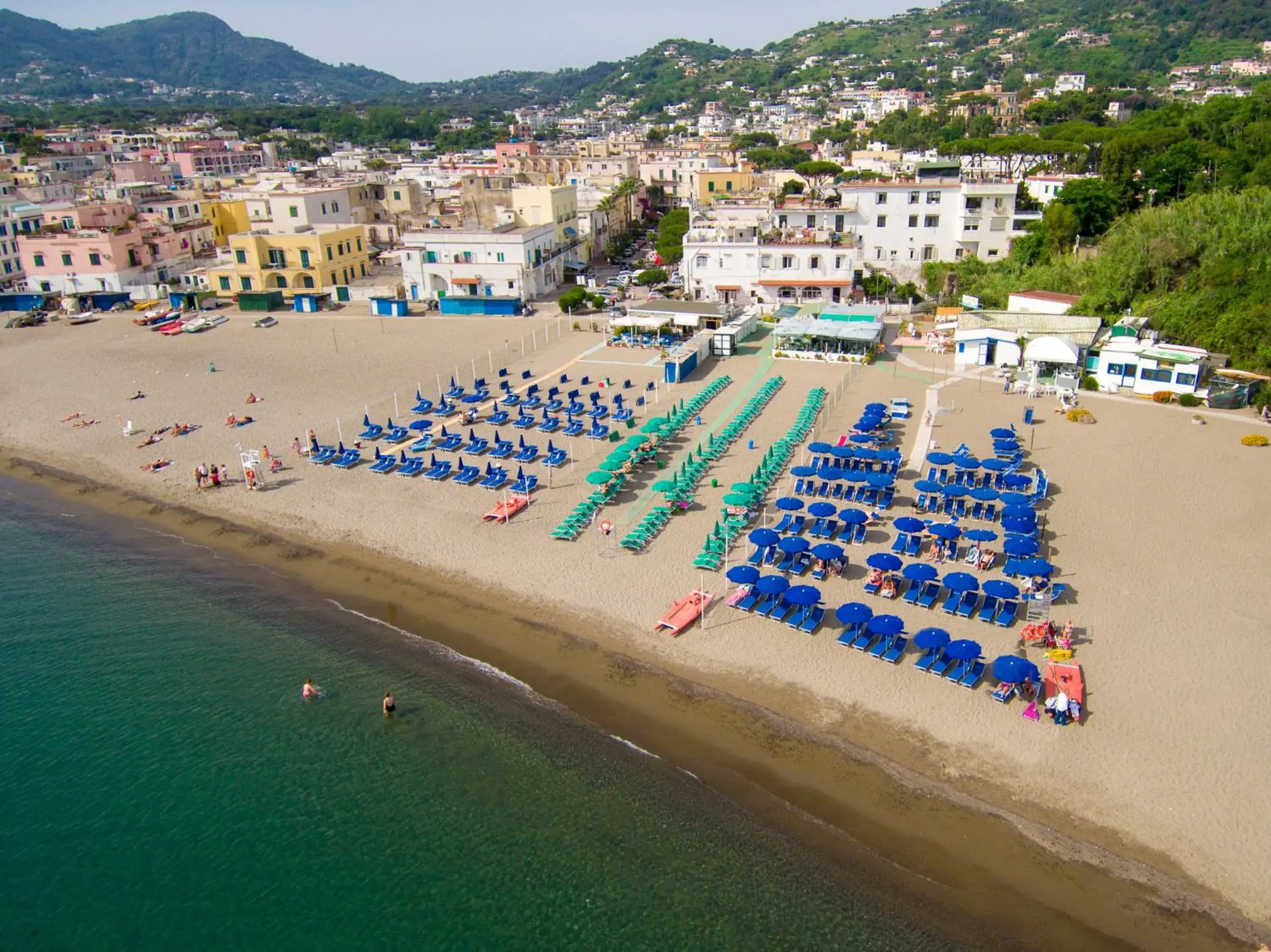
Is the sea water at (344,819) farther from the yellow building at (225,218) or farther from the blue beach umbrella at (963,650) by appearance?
the yellow building at (225,218)

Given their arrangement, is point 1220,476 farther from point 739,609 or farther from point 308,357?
point 308,357

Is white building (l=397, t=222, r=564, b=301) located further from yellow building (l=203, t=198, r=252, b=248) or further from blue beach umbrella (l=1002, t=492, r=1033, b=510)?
blue beach umbrella (l=1002, t=492, r=1033, b=510)

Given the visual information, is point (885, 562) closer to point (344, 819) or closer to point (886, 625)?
point (886, 625)

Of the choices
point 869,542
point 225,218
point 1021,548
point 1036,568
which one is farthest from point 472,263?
point 1036,568

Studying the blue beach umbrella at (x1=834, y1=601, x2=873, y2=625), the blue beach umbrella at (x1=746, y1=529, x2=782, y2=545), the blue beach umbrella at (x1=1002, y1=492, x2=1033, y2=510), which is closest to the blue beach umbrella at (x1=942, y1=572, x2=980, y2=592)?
the blue beach umbrella at (x1=834, y1=601, x2=873, y2=625)

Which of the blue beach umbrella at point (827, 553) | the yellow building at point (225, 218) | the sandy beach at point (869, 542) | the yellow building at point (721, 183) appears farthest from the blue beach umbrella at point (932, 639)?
the yellow building at point (225, 218)

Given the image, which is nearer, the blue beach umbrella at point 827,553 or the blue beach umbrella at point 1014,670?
the blue beach umbrella at point 1014,670

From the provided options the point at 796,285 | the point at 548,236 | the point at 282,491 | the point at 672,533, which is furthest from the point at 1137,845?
the point at 548,236
